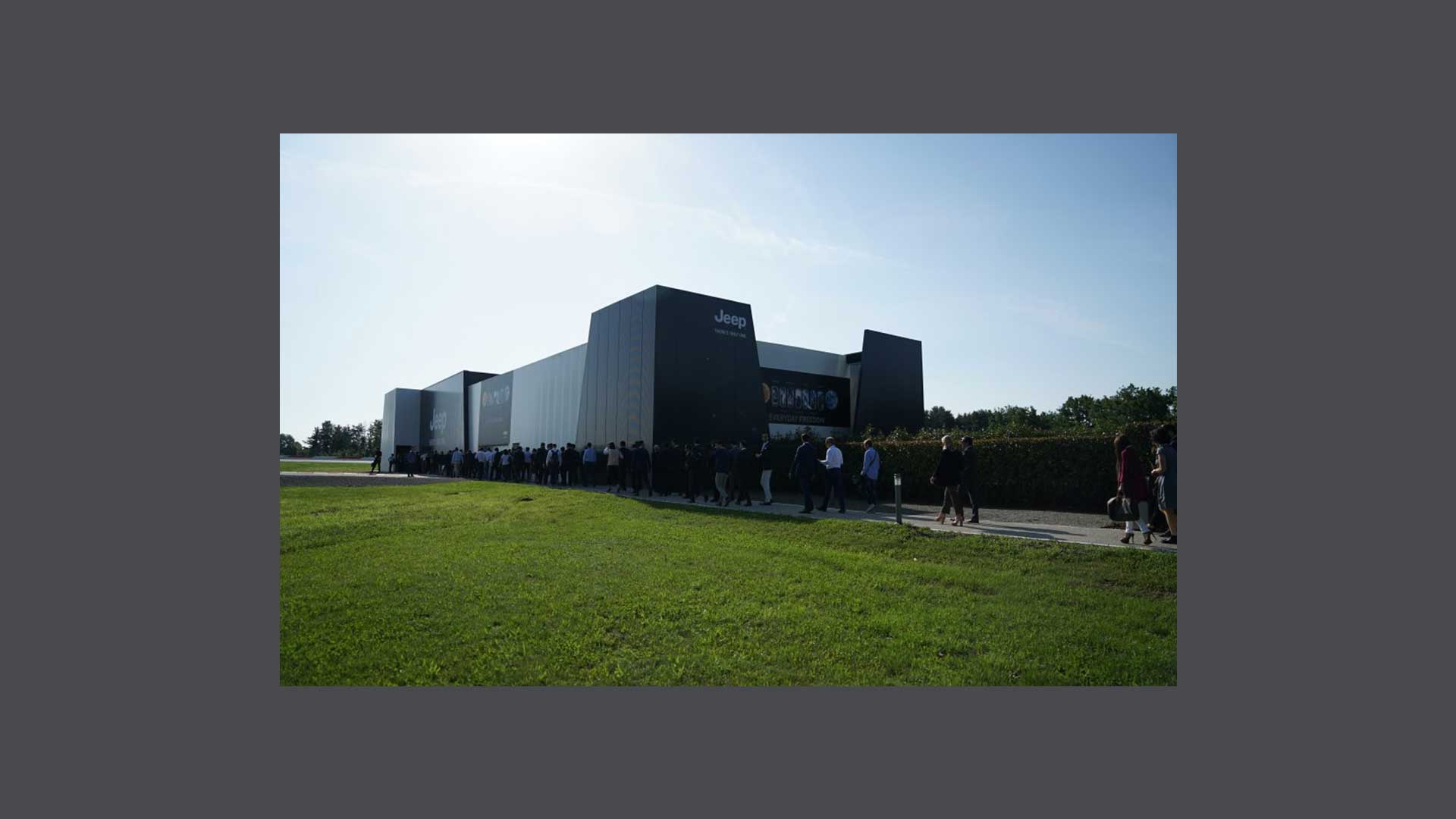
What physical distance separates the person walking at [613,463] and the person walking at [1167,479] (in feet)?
43.7

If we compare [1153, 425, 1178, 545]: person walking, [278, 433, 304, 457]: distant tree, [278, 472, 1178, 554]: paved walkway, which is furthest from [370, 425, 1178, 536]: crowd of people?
→ [278, 433, 304, 457]: distant tree

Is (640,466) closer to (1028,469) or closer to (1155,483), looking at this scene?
(1028,469)

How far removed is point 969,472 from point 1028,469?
3088 millimetres

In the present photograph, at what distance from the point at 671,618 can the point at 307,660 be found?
2.58m

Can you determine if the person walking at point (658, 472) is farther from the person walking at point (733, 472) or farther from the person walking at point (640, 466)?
the person walking at point (733, 472)

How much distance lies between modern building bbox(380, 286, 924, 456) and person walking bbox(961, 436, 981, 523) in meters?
8.57

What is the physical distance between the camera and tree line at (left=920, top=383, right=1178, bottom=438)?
1338cm

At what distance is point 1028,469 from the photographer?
1348 cm

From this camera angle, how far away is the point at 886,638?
4988 mm

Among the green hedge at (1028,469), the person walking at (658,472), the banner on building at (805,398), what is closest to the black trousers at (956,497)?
the green hedge at (1028,469)

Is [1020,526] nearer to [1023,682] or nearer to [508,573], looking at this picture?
[1023,682]

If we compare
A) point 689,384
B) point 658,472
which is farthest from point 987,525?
point 689,384

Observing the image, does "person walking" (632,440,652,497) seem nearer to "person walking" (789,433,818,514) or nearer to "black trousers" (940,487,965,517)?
"person walking" (789,433,818,514)

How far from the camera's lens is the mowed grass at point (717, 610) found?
175 inches
